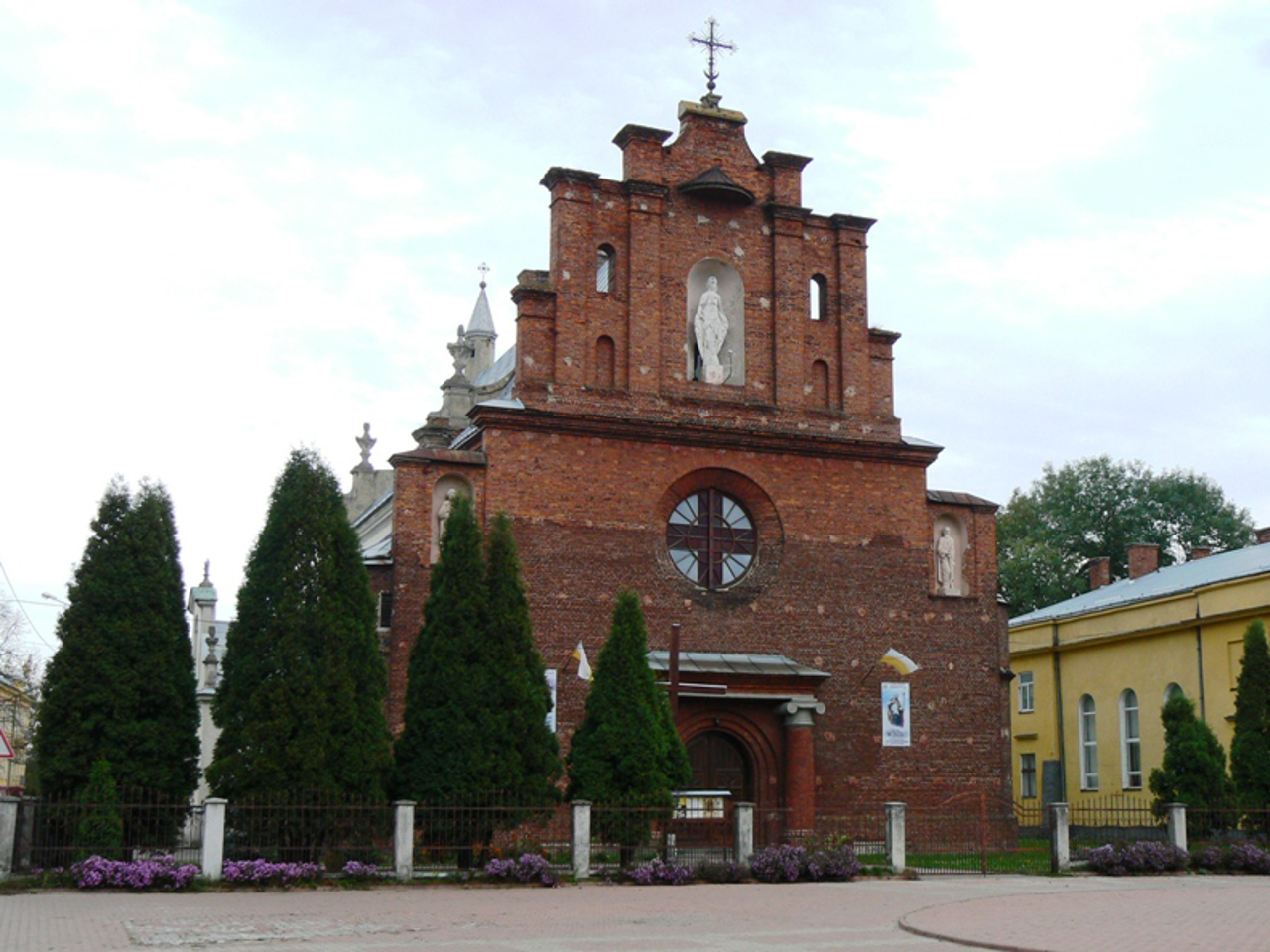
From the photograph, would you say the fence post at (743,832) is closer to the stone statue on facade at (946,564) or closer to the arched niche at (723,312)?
the stone statue on facade at (946,564)

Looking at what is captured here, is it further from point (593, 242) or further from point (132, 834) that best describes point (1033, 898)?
point (593, 242)

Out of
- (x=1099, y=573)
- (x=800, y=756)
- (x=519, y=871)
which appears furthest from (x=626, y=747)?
(x=1099, y=573)

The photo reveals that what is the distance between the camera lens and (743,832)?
2241 centimetres

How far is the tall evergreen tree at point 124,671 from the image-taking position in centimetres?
2020

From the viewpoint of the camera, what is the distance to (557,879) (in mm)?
20781

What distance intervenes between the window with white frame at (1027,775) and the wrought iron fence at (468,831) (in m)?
22.5

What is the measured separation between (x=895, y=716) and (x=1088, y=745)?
472 inches

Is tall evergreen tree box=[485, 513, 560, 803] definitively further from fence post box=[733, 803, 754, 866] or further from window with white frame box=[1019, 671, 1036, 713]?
window with white frame box=[1019, 671, 1036, 713]

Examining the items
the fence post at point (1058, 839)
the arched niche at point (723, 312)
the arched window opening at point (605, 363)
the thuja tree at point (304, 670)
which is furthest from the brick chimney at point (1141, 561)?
the thuja tree at point (304, 670)

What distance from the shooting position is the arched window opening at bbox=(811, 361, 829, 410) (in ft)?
98.2

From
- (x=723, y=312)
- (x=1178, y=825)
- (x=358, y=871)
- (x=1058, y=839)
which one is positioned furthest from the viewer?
(x=723, y=312)

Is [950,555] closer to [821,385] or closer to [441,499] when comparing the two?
[821,385]

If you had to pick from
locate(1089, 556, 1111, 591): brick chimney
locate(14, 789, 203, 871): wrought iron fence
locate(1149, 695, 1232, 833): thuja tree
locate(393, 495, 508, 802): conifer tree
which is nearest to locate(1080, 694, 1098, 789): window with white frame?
locate(1089, 556, 1111, 591): brick chimney

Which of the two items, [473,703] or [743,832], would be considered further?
[743,832]
